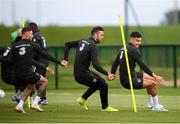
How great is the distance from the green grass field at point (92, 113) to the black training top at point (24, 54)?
999 mm

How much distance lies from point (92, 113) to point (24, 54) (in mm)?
2017

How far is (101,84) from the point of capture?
1836 centimetres

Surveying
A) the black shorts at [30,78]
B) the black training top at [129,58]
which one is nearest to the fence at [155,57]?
the black training top at [129,58]

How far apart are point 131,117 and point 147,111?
1.70 metres

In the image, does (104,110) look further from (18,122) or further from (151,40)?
(151,40)

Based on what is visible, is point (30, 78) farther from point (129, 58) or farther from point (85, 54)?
point (129, 58)

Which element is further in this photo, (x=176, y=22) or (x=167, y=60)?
(x=176, y=22)

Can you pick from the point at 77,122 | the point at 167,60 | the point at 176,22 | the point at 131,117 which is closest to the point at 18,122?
the point at 77,122

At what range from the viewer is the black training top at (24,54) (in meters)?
17.8

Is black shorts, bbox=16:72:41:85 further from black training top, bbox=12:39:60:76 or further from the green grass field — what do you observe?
the green grass field

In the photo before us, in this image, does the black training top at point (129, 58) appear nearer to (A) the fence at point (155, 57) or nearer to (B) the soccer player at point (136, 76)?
(B) the soccer player at point (136, 76)

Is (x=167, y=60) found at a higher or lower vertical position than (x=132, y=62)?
lower

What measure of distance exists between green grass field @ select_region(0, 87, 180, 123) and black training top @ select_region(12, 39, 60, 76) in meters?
1.00

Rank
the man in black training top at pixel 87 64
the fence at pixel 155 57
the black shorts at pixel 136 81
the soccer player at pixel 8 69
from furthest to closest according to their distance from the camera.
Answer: the fence at pixel 155 57, the soccer player at pixel 8 69, the black shorts at pixel 136 81, the man in black training top at pixel 87 64
